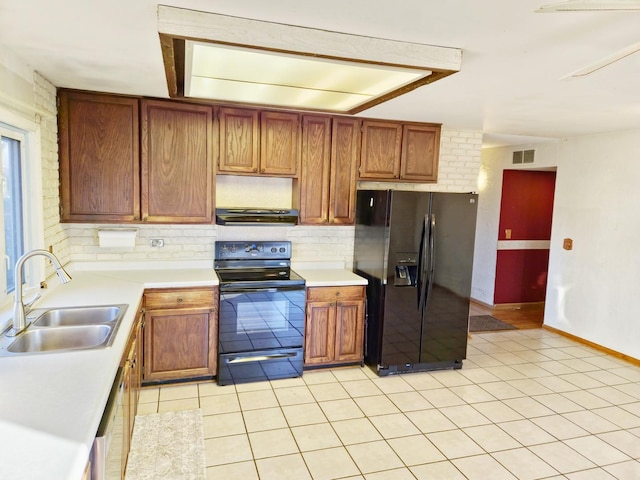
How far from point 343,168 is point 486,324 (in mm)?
2979

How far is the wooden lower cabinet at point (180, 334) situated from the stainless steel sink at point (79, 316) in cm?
75

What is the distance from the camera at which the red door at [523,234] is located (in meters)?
6.34

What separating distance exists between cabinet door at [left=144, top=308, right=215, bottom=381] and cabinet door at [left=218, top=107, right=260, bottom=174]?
1230 mm

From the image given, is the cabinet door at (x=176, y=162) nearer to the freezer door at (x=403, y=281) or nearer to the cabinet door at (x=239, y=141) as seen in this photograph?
the cabinet door at (x=239, y=141)

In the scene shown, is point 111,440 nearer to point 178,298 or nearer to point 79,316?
point 79,316

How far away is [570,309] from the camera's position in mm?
5145

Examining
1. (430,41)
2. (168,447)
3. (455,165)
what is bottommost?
(168,447)

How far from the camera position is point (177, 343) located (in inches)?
137

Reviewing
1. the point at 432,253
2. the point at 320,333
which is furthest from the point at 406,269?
the point at 320,333

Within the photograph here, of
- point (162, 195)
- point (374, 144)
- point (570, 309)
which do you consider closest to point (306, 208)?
point (374, 144)

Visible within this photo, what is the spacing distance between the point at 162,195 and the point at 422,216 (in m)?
2.18

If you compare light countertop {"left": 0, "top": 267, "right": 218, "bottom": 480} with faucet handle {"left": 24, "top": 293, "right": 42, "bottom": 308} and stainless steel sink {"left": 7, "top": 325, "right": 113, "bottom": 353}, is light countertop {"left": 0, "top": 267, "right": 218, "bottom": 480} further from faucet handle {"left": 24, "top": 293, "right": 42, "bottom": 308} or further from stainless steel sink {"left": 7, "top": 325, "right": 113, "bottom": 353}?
faucet handle {"left": 24, "top": 293, "right": 42, "bottom": 308}

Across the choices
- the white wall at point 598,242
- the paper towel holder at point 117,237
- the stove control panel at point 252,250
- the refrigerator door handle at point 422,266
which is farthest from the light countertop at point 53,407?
the white wall at point 598,242

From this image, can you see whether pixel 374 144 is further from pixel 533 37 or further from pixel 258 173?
pixel 533 37
